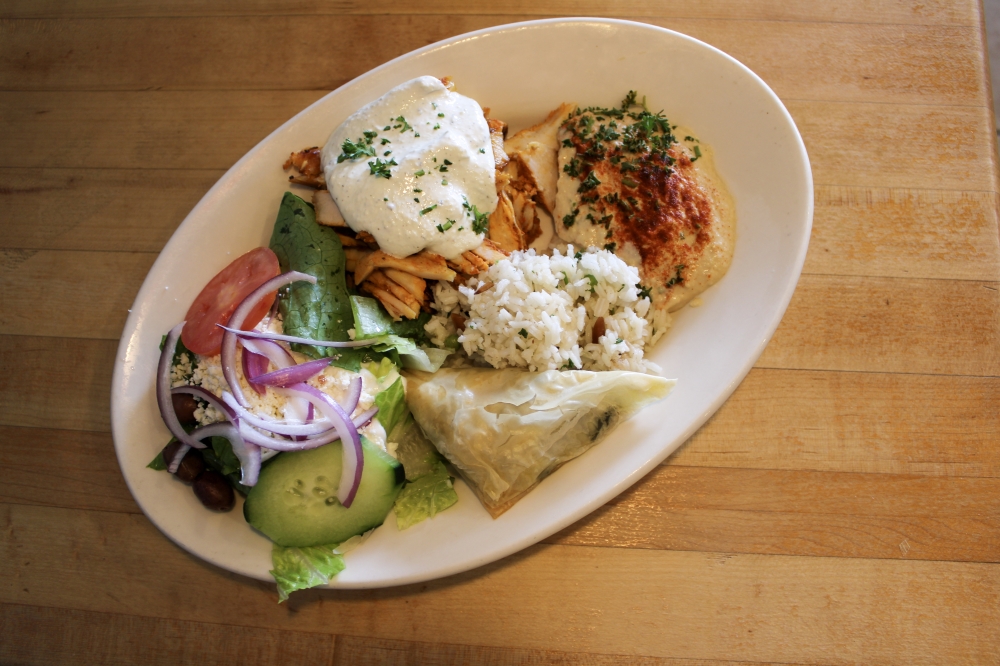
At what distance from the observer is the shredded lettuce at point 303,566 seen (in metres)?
2.15

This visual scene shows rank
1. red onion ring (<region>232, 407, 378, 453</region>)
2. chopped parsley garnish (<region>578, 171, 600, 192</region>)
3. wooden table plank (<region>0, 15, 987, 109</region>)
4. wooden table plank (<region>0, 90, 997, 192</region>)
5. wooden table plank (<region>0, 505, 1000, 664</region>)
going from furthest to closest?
wooden table plank (<region>0, 15, 987, 109</region>) < wooden table plank (<region>0, 90, 997, 192</region>) < chopped parsley garnish (<region>578, 171, 600, 192</region>) < wooden table plank (<region>0, 505, 1000, 664</region>) < red onion ring (<region>232, 407, 378, 453</region>)

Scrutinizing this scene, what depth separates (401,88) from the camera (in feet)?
8.42

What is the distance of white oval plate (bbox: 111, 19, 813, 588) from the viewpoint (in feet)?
7.25

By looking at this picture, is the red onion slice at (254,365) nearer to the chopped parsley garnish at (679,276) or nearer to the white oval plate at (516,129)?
the white oval plate at (516,129)

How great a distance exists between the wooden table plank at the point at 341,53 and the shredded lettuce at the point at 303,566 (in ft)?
7.36

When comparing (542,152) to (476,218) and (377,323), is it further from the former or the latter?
(377,323)

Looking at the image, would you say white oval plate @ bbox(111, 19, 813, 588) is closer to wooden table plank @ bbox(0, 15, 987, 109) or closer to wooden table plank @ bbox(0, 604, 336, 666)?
wooden table plank @ bbox(0, 15, 987, 109)

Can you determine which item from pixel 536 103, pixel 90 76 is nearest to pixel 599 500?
pixel 536 103

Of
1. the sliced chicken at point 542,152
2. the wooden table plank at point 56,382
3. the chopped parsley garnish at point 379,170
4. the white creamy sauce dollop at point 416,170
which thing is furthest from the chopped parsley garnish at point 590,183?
the wooden table plank at point 56,382

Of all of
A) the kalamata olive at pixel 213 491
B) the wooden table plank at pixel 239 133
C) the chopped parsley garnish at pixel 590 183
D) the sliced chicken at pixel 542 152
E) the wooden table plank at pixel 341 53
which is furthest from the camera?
the wooden table plank at pixel 341 53

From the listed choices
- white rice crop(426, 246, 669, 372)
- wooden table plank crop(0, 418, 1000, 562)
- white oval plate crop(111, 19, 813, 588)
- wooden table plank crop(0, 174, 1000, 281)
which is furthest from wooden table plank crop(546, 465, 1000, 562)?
wooden table plank crop(0, 174, 1000, 281)

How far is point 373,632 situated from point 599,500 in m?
1.08

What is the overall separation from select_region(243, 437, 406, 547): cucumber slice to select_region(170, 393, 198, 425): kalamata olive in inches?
14.1

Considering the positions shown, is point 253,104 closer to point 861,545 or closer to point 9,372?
point 9,372
